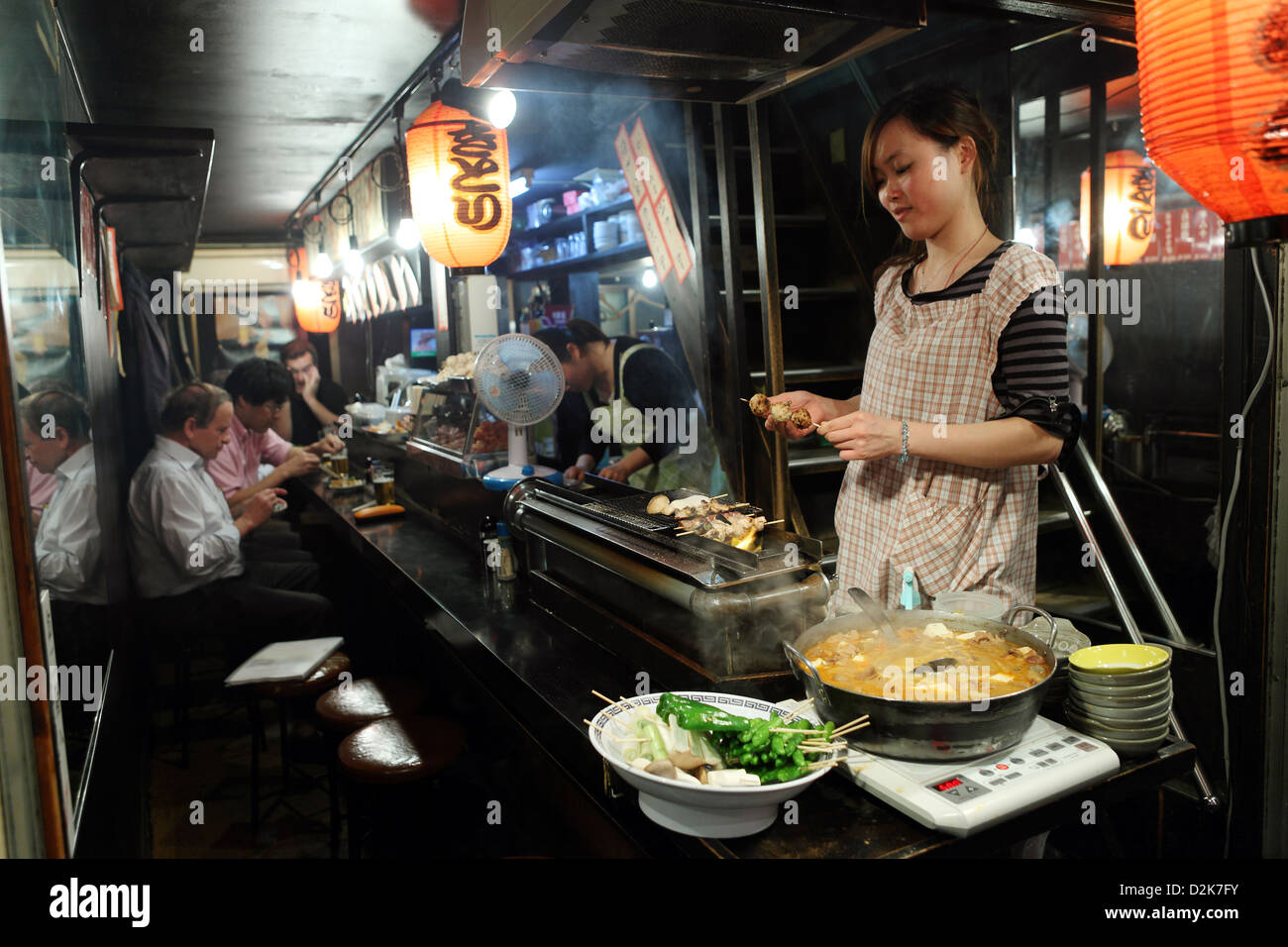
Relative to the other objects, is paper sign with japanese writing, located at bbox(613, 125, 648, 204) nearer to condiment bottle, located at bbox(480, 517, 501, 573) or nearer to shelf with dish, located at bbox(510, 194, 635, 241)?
shelf with dish, located at bbox(510, 194, 635, 241)

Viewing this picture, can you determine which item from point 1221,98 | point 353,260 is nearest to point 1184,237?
point 1221,98

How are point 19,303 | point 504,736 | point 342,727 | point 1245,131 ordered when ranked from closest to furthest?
point 1245,131 → point 19,303 → point 504,736 → point 342,727

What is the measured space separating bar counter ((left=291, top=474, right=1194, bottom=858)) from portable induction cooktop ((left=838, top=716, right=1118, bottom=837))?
0.04 meters

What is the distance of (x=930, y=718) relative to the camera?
159cm

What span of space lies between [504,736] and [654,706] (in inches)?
60.5

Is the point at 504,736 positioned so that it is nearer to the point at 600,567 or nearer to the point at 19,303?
the point at 600,567

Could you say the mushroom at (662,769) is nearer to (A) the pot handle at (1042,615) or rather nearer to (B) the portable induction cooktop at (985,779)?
(B) the portable induction cooktop at (985,779)

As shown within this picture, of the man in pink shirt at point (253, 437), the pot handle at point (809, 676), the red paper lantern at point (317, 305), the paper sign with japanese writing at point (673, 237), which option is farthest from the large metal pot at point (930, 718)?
the red paper lantern at point (317, 305)

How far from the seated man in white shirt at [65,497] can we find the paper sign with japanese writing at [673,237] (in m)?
2.78

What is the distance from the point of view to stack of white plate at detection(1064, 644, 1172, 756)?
1.73m

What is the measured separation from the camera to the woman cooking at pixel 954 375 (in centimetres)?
218

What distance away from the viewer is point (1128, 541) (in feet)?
11.9

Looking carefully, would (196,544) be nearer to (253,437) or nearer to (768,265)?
(253,437)
